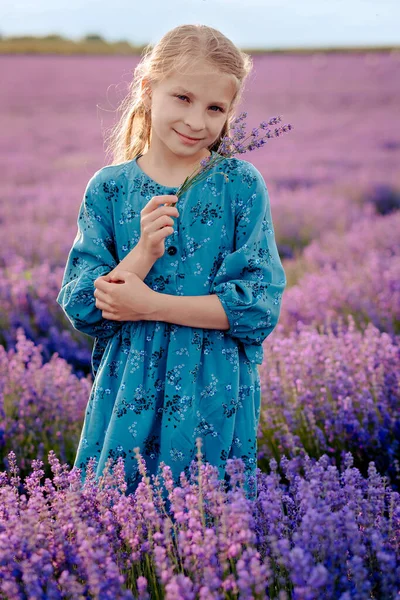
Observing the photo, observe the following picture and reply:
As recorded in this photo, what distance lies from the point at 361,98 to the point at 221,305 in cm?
1453

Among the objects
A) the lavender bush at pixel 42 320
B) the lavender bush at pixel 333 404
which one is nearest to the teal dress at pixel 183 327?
the lavender bush at pixel 333 404

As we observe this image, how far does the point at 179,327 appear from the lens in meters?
1.94

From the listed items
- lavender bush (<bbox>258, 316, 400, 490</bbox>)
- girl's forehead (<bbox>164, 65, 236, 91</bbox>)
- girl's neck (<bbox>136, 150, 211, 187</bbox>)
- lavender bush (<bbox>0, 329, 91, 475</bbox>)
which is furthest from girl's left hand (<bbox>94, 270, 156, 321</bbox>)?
lavender bush (<bbox>0, 329, 91, 475</bbox>)

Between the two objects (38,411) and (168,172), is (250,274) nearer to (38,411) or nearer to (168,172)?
(168,172)

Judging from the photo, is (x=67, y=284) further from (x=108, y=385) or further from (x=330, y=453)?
(x=330, y=453)

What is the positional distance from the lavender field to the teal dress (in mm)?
→ 137

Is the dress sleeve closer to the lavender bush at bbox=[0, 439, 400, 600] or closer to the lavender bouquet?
the lavender bouquet

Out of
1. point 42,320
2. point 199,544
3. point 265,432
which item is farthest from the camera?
point 42,320

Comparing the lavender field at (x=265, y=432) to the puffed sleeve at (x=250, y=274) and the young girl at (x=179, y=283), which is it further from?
the puffed sleeve at (x=250, y=274)

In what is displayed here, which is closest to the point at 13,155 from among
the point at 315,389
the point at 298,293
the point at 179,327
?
the point at 298,293

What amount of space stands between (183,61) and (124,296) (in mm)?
632

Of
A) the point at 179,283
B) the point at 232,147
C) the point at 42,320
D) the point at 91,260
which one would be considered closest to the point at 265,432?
the point at 179,283

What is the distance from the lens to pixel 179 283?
1.96m

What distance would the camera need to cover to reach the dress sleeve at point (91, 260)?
1.94 metres
